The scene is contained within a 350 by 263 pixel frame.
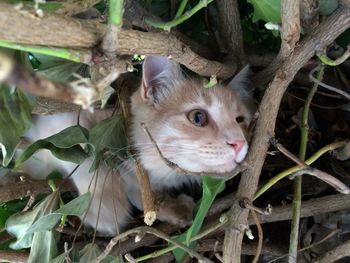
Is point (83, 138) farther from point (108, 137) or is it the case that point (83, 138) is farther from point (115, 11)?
point (115, 11)

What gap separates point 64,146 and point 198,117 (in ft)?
1.07

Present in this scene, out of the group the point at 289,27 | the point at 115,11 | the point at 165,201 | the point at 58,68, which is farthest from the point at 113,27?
the point at 165,201

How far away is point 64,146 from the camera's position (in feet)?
2.70

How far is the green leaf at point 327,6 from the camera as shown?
2.60 feet

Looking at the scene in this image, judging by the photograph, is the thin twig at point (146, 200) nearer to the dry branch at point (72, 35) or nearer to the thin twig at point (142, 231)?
the thin twig at point (142, 231)

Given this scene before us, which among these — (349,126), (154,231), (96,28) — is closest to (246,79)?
(349,126)

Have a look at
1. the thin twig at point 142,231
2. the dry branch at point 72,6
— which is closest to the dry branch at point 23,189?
the thin twig at point 142,231

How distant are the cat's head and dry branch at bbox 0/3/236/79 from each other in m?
0.22

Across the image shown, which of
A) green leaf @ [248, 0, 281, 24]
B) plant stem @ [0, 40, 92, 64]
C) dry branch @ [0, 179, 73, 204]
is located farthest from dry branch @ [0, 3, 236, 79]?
dry branch @ [0, 179, 73, 204]

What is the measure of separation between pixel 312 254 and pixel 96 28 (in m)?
0.73

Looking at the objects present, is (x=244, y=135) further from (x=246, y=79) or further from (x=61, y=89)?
(x=61, y=89)

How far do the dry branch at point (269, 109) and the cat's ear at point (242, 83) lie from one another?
18 centimetres

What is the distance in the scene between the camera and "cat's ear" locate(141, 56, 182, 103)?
3.24 ft

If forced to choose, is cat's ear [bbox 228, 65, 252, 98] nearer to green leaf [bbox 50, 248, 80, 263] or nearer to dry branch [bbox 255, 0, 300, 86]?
dry branch [bbox 255, 0, 300, 86]
